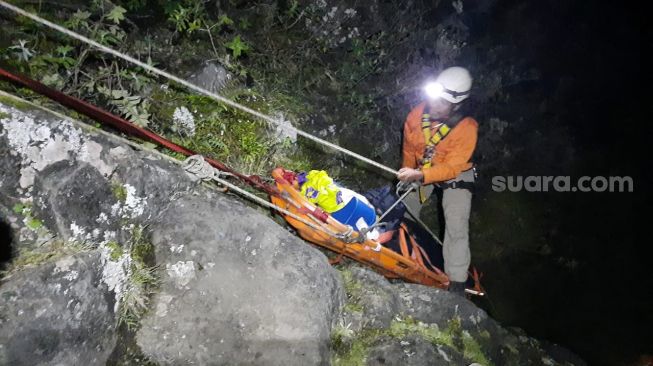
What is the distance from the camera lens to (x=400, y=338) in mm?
3816

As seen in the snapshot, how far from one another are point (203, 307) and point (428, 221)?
487cm

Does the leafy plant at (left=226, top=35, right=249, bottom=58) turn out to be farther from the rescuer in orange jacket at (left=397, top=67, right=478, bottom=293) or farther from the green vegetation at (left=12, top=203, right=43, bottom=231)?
the green vegetation at (left=12, top=203, right=43, bottom=231)

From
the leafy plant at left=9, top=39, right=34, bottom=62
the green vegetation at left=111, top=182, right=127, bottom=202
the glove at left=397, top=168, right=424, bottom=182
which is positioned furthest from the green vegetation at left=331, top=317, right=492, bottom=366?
the leafy plant at left=9, top=39, right=34, bottom=62

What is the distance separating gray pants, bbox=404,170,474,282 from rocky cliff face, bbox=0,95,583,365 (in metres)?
1.59

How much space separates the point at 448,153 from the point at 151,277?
363 centimetres

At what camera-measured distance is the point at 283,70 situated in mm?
5746

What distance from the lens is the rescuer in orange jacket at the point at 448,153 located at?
14.9 feet

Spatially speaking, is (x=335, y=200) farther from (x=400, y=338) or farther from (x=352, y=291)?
(x=400, y=338)

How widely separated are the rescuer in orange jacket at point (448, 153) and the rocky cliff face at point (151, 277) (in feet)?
5.29

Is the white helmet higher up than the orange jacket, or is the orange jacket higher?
the white helmet

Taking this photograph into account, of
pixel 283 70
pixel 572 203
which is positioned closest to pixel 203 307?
pixel 283 70

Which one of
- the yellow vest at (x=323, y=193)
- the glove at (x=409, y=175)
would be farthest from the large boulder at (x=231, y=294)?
the glove at (x=409, y=175)

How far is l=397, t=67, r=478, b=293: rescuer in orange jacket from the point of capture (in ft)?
14.9

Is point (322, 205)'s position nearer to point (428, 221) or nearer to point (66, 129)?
point (66, 129)
